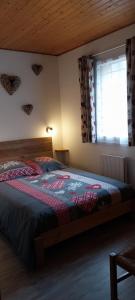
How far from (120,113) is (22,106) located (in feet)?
5.56

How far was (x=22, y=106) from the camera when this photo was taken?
165 inches

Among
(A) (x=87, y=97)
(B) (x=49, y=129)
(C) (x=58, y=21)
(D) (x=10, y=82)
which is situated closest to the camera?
(C) (x=58, y=21)

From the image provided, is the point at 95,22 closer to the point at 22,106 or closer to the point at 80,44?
the point at 80,44

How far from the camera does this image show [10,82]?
398cm

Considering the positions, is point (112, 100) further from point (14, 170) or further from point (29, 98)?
point (14, 170)

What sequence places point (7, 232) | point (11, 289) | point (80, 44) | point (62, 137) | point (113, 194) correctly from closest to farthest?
point (11, 289), point (7, 232), point (113, 194), point (80, 44), point (62, 137)

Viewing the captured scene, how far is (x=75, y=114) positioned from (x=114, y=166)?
4.21 feet

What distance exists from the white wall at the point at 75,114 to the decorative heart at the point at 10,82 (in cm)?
90

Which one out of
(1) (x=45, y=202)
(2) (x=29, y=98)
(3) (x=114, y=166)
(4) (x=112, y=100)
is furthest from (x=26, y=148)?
(1) (x=45, y=202)

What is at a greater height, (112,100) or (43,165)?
(112,100)

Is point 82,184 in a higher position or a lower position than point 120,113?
lower

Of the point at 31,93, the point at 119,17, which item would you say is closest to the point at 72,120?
the point at 31,93

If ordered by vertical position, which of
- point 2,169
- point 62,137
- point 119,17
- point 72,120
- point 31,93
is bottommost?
point 2,169

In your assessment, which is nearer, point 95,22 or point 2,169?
point 95,22
